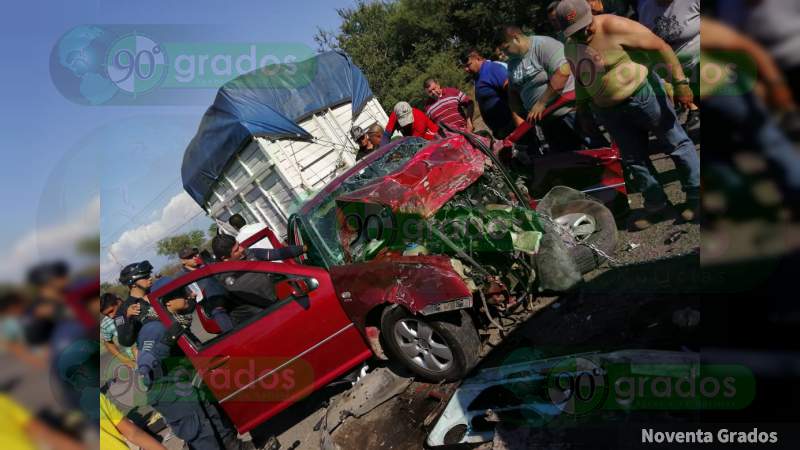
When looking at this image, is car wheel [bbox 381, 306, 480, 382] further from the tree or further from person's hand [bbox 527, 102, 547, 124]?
the tree

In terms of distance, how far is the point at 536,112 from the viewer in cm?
589

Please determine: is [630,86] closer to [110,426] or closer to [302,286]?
[302,286]

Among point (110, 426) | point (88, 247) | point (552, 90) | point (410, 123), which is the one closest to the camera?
point (88, 247)

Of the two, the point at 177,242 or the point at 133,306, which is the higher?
the point at 177,242

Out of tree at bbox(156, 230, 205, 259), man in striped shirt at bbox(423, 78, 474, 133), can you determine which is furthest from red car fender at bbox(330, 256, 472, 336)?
tree at bbox(156, 230, 205, 259)

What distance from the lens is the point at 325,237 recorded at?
530 cm

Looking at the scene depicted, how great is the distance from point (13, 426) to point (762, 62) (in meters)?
2.01

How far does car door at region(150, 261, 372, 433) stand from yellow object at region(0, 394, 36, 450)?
9.71 feet

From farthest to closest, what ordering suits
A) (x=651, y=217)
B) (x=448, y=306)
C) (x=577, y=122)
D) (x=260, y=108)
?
(x=260, y=108), (x=577, y=122), (x=651, y=217), (x=448, y=306)

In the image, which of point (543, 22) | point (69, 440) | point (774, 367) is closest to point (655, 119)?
point (774, 367)

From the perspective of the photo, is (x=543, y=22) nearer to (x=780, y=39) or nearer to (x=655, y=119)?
(x=655, y=119)

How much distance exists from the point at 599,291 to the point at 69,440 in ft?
12.7

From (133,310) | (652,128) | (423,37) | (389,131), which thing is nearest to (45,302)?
(133,310)

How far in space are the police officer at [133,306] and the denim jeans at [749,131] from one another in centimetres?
477
